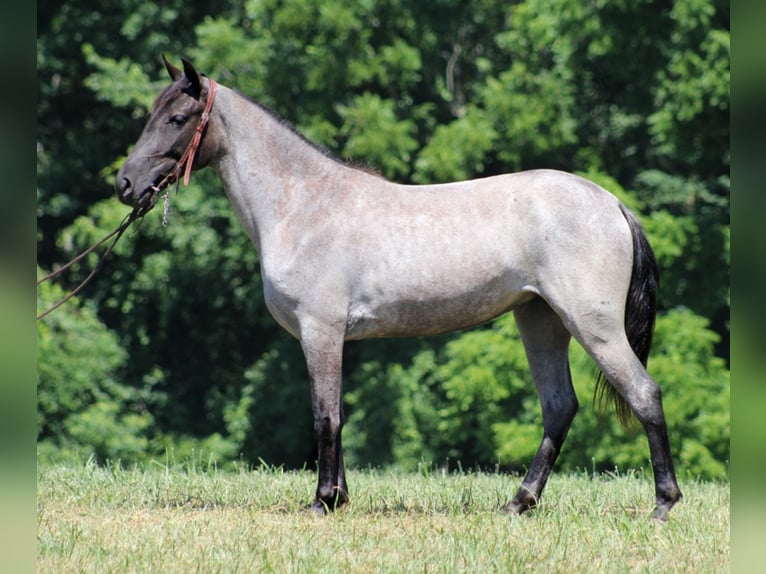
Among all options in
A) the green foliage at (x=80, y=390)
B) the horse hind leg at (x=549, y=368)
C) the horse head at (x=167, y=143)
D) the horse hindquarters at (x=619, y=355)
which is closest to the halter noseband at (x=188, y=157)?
the horse head at (x=167, y=143)

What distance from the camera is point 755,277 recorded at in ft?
6.74

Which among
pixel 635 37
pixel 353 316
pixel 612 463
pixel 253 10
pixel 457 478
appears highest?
pixel 253 10

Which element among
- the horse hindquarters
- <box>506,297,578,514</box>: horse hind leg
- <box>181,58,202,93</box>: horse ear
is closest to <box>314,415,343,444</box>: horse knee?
<box>506,297,578,514</box>: horse hind leg

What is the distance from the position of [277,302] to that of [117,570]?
6.65ft

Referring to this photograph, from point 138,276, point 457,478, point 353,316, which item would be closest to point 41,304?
point 138,276

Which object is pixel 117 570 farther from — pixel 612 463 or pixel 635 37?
pixel 635 37

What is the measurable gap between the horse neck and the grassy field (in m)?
1.62

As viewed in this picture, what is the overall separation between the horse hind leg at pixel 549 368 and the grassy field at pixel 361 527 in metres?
0.40

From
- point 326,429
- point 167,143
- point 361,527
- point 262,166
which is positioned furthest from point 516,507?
point 167,143

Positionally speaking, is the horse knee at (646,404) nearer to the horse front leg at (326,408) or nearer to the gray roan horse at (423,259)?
the gray roan horse at (423,259)

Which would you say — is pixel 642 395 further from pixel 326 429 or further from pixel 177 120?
pixel 177 120

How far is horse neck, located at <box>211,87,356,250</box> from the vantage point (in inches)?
238

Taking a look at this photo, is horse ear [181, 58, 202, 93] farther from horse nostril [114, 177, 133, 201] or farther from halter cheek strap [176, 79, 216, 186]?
horse nostril [114, 177, 133, 201]

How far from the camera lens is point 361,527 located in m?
5.18
